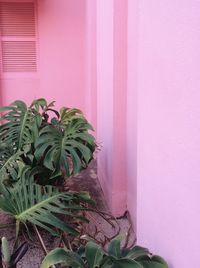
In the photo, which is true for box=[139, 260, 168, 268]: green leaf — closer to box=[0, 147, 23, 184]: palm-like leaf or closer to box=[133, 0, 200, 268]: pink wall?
box=[133, 0, 200, 268]: pink wall

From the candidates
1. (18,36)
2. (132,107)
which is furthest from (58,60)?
(132,107)

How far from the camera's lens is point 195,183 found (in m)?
0.86

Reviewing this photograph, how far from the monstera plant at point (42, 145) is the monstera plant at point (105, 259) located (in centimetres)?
92

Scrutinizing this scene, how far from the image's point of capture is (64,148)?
2.12 m

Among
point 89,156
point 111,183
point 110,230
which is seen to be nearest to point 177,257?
point 89,156

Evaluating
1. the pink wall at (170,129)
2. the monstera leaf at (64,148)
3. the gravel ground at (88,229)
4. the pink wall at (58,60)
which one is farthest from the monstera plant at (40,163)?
the pink wall at (58,60)

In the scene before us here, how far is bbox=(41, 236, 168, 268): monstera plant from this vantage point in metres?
1.06

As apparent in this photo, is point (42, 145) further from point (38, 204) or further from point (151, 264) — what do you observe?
point (151, 264)

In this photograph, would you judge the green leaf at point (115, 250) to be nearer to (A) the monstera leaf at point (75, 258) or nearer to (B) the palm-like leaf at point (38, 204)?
(A) the monstera leaf at point (75, 258)

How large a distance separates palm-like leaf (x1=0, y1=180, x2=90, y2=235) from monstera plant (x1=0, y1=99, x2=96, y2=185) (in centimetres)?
23

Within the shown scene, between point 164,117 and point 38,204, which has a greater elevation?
point 164,117

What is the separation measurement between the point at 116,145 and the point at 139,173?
3.81ft

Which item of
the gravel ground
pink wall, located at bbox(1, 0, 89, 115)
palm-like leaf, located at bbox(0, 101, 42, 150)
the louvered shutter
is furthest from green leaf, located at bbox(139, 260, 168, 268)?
the louvered shutter

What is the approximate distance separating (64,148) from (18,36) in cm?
282
